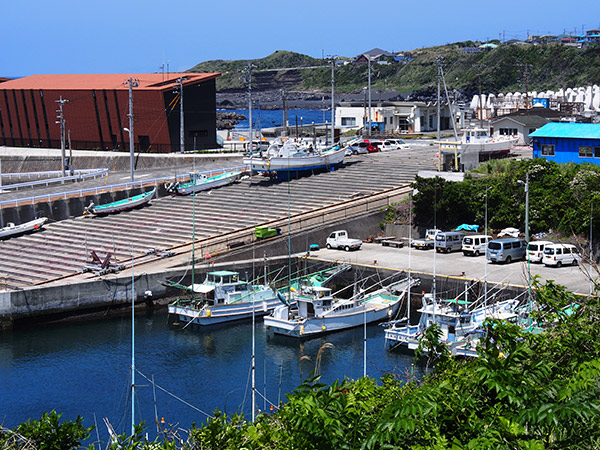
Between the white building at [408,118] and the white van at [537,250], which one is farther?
the white building at [408,118]

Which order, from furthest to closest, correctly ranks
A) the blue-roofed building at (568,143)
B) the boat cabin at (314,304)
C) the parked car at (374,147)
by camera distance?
the parked car at (374,147)
the blue-roofed building at (568,143)
the boat cabin at (314,304)

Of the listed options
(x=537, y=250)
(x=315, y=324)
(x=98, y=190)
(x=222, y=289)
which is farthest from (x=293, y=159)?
(x=315, y=324)

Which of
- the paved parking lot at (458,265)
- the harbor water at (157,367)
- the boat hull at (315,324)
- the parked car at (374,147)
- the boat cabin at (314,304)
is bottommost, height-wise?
the harbor water at (157,367)

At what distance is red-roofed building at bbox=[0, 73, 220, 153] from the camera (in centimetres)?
6700

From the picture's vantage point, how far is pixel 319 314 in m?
33.5

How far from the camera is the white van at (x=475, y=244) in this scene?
3959cm

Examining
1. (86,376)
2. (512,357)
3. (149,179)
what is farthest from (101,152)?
(512,357)

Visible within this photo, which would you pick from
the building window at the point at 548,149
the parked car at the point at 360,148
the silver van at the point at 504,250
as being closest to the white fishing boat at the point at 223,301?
the silver van at the point at 504,250

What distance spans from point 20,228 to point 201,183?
10.5 meters

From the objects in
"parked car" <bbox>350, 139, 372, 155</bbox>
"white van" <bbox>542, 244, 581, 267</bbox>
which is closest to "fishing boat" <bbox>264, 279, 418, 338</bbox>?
"white van" <bbox>542, 244, 581, 267</bbox>

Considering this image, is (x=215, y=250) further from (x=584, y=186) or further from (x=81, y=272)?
(x=584, y=186)

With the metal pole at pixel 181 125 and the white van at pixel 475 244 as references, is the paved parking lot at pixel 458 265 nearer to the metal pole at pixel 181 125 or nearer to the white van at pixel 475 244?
the white van at pixel 475 244

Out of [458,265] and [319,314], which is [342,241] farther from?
[319,314]

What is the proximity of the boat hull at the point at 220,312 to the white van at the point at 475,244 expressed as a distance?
9497 millimetres
